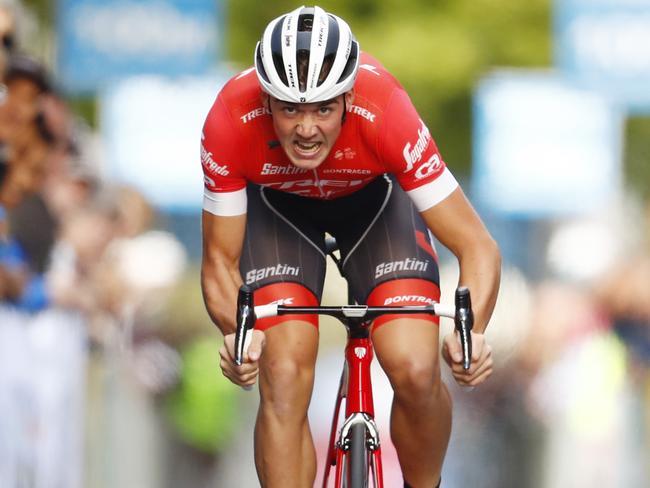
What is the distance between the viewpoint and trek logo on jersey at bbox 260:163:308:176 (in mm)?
7297

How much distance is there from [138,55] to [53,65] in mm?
4186

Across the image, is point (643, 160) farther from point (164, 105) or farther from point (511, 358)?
point (511, 358)

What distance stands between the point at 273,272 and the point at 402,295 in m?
0.57

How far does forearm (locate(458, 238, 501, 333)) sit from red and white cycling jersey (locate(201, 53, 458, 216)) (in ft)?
0.91

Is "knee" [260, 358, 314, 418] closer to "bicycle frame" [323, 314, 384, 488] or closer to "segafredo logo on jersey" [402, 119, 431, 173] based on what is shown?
"bicycle frame" [323, 314, 384, 488]

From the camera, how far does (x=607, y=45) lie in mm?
19875

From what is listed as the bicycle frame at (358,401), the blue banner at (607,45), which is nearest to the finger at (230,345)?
A: the bicycle frame at (358,401)

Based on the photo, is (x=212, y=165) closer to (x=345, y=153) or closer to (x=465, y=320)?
(x=345, y=153)

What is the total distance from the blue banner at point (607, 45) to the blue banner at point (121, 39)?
453 centimetres

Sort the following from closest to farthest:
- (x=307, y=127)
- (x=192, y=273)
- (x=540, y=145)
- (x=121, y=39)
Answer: (x=307, y=127), (x=192, y=273), (x=121, y=39), (x=540, y=145)

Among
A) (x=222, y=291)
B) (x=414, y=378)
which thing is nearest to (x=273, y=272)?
(x=222, y=291)

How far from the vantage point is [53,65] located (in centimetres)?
2139

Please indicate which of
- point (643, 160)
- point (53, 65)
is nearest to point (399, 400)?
point (53, 65)

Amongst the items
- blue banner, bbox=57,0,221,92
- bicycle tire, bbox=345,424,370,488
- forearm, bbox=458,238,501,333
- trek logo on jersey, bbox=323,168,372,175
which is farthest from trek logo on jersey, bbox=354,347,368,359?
blue banner, bbox=57,0,221,92
